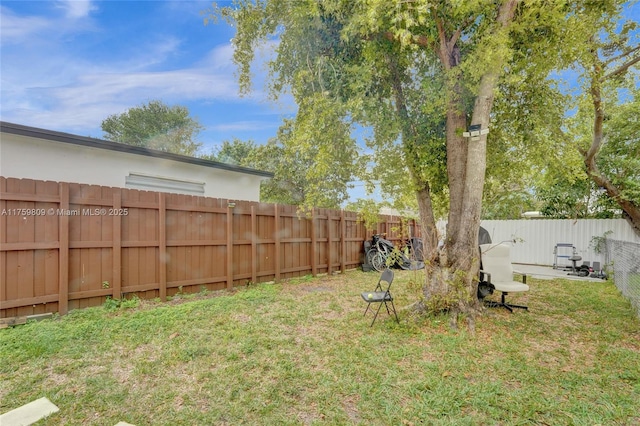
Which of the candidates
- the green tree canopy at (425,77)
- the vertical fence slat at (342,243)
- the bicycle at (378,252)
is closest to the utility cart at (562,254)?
the bicycle at (378,252)

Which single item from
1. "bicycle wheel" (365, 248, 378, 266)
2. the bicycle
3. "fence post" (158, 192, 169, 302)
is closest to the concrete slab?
"fence post" (158, 192, 169, 302)

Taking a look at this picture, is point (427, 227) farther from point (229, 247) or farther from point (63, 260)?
point (63, 260)

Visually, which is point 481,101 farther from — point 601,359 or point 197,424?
point 197,424

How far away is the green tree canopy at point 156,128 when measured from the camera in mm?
19016

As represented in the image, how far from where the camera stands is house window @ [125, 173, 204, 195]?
658 cm

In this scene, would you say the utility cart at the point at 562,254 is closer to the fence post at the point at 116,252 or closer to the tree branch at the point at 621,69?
the tree branch at the point at 621,69

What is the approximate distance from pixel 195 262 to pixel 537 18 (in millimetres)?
6459

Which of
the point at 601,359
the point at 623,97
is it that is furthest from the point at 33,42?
the point at 623,97

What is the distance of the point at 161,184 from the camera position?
23.2 ft

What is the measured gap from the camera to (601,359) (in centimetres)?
322

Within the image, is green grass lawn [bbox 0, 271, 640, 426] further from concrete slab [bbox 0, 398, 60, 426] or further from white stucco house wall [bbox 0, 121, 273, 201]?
white stucco house wall [bbox 0, 121, 273, 201]

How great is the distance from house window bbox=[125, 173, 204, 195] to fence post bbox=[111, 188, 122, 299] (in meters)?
1.95

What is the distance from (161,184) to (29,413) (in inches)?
218

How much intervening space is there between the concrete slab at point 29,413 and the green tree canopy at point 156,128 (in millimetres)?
19202
